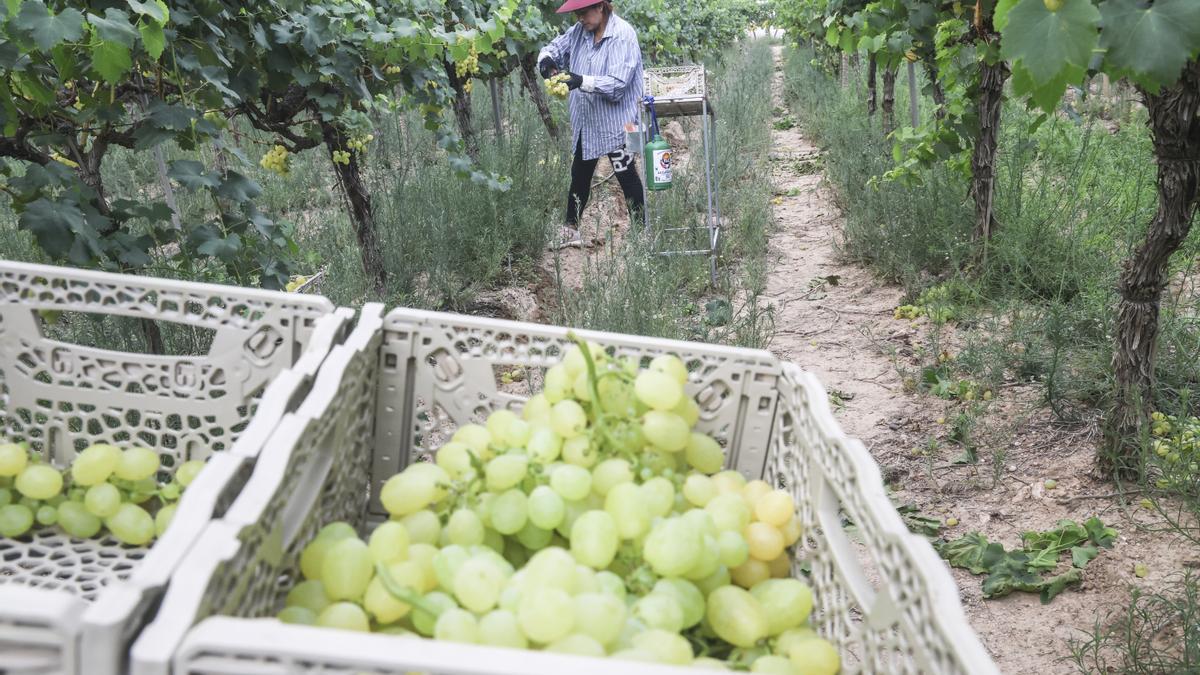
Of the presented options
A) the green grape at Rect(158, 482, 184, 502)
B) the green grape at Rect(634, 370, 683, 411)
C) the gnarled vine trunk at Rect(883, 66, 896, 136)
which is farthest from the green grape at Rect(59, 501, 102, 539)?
the gnarled vine trunk at Rect(883, 66, 896, 136)

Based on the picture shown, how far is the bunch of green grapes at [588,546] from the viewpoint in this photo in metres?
0.89

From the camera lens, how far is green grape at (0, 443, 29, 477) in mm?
1336

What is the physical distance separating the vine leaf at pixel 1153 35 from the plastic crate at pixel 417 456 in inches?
33.8

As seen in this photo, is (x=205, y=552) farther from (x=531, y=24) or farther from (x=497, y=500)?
(x=531, y=24)

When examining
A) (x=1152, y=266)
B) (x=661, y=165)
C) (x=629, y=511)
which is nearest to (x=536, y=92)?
(x=661, y=165)

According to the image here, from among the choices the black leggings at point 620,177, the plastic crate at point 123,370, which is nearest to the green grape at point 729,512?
the plastic crate at point 123,370

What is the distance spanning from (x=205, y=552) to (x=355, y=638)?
0.59ft

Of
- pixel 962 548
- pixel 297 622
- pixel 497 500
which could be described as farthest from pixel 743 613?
pixel 962 548

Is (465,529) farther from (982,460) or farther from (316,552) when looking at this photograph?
(982,460)

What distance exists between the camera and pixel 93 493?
51.5 inches

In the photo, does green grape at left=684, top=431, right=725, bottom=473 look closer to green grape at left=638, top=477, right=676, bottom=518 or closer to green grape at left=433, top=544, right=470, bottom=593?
green grape at left=638, top=477, right=676, bottom=518

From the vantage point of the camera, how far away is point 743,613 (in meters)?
1.00

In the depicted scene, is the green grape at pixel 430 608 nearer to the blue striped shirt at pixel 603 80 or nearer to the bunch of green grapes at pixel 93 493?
the bunch of green grapes at pixel 93 493

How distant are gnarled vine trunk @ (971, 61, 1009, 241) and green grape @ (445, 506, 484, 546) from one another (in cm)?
338
